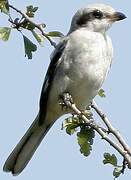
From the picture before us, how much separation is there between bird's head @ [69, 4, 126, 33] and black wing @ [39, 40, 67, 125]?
36 cm

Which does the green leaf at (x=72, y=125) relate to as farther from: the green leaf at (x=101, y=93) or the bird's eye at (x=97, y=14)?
the bird's eye at (x=97, y=14)

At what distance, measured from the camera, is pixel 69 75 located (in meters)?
5.20

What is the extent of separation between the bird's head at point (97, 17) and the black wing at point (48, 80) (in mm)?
363

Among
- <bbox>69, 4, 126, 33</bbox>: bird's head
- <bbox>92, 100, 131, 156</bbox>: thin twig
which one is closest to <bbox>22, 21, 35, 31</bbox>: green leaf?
<bbox>92, 100, 131, 156</bbox>: thin twig

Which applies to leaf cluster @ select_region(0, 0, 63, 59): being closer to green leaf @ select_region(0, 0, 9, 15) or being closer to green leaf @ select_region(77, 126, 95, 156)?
green leaf @ select_region(0, 0, 9, 15)

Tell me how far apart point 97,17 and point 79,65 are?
66 cm

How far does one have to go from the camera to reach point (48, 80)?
5477 mm

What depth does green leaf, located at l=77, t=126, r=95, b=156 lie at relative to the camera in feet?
13.2

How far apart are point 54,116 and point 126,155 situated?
7.80 ft

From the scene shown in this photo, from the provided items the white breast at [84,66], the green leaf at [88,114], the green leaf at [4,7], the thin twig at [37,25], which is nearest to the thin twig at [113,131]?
the green leaf at [88,114]

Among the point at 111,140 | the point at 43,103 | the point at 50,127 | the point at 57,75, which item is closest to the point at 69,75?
the point at 57,75

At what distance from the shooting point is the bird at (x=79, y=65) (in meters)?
5.15

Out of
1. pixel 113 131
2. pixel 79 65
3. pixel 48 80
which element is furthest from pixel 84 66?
pixel 113 131

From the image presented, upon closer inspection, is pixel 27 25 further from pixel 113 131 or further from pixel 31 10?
pixel 113 131
